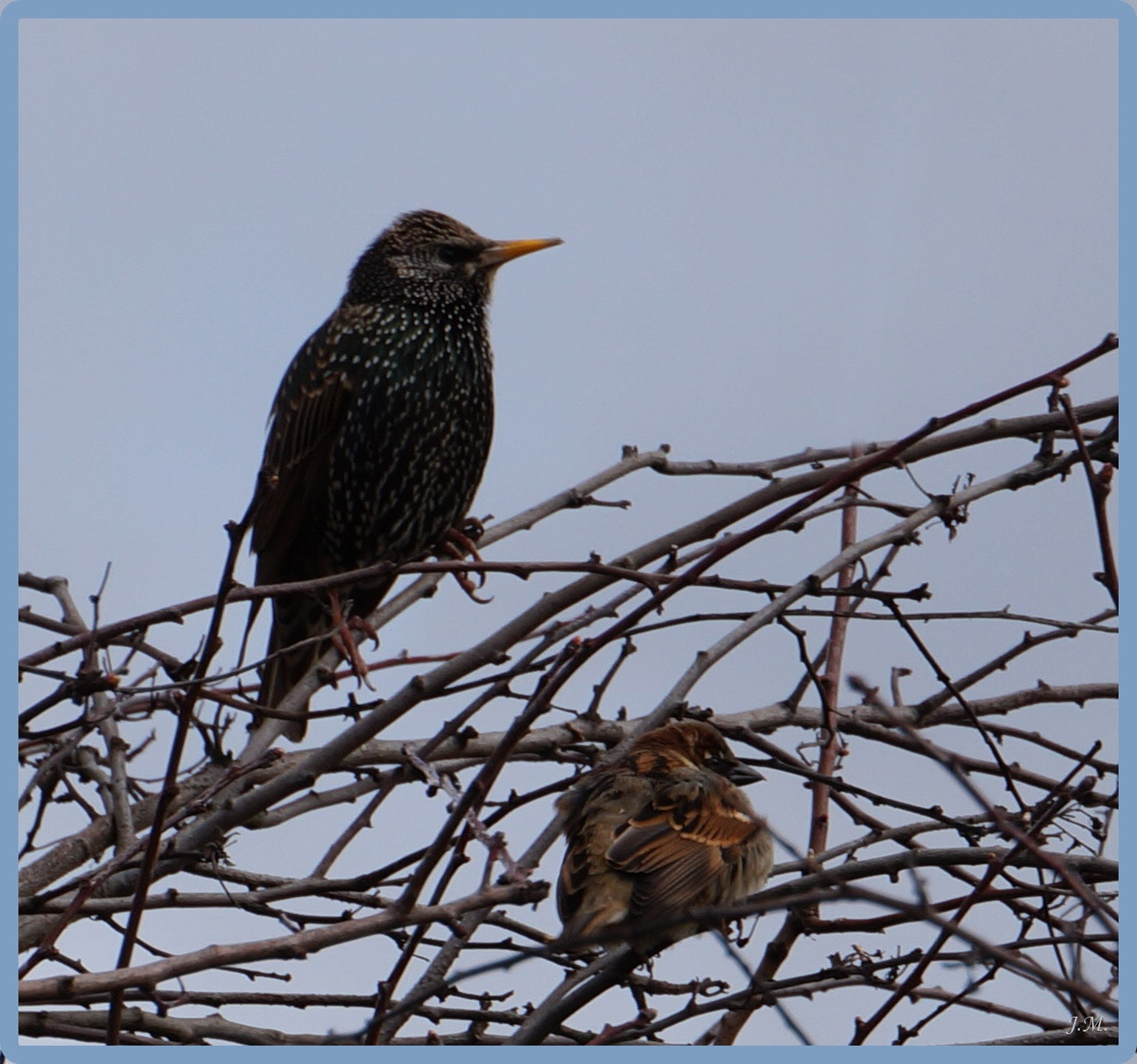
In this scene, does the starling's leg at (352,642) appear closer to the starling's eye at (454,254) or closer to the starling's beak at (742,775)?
the starling's beak at (742,775)

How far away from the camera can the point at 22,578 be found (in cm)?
358

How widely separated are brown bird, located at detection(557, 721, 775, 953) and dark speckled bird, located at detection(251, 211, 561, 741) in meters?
1.66

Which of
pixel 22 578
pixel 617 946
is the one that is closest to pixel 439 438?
pixel 22 578

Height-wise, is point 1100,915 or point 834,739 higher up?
point 834,739

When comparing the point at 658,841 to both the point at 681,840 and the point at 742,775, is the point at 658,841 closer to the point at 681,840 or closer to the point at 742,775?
the point at 681,840

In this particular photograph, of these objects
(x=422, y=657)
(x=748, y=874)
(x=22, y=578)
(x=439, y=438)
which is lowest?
(x=748, y=874)

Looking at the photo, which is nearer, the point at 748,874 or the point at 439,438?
the point at 748,874

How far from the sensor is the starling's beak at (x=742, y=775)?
3383mm

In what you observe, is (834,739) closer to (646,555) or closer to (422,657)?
(646,555)

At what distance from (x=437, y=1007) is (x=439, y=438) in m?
2.25

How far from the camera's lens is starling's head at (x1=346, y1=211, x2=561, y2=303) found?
17.3ft
